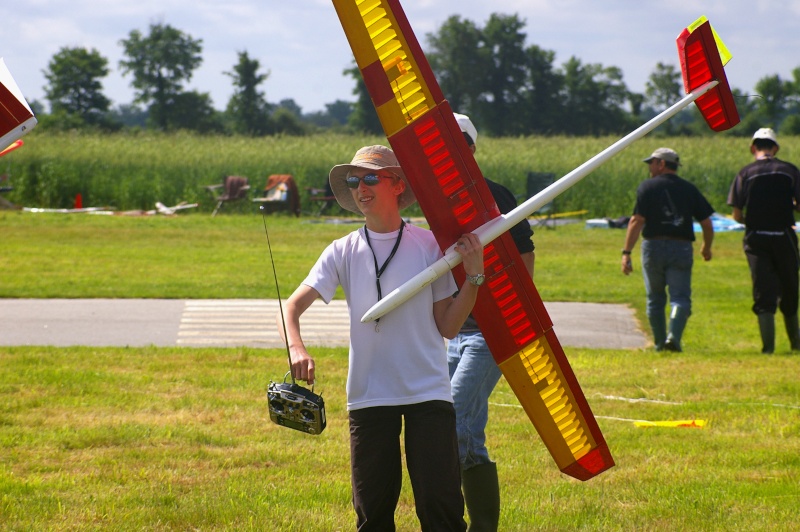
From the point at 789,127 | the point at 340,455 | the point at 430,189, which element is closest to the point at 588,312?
the point at 340,455

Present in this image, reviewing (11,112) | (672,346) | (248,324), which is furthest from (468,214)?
(248,324)

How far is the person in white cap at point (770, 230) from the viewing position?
1095cm

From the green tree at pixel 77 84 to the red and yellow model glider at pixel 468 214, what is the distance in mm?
92274

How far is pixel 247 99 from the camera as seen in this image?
9931 centimetres

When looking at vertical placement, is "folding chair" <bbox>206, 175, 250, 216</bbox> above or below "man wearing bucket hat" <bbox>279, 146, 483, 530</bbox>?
above

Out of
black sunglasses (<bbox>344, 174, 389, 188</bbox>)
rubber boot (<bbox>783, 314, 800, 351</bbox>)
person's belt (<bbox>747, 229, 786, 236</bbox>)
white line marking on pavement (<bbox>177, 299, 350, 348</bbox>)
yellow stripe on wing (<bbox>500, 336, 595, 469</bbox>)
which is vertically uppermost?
black sunglasses (<bbox>344, 174, 389, 188</bbox>)

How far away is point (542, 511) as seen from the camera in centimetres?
558

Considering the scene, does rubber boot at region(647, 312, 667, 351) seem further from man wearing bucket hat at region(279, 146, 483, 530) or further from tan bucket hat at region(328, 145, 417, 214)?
man wearing bucket hat at region(279, 146, 483, 530)

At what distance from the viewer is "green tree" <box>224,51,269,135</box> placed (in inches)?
3875

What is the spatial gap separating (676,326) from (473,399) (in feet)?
21.2

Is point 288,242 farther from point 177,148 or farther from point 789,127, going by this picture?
point 789,127

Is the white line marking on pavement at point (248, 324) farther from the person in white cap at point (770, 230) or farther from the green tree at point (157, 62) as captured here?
the green tree at point (157, 62)

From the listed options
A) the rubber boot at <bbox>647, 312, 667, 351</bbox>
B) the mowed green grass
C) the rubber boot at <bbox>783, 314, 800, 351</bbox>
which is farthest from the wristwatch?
the rubber boot at <bbox>783, 314, 800, 351</bbox>

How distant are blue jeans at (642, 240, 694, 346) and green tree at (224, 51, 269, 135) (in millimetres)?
89309
